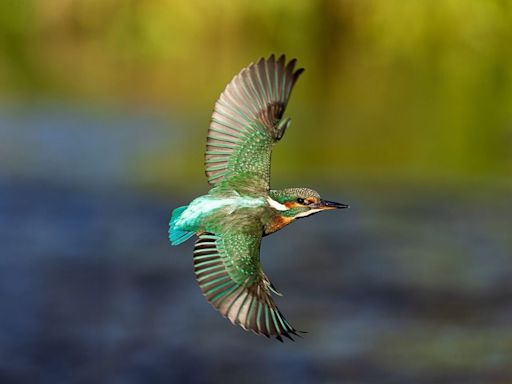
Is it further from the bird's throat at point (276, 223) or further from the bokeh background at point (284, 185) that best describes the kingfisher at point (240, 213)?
the bokeh background at point (284, 185)

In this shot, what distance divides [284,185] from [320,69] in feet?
49.3

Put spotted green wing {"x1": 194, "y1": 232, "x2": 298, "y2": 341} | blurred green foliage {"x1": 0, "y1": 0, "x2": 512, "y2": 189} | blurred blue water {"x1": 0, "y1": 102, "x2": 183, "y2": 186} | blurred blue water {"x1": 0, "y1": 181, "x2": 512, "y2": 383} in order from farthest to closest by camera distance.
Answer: blurred green foliage {"x1": 0, "y1": 0, "x2": 512, "y2": 189} < blurred blue water {"x1": 0, "y1": 102, "x2": 183, "y2": 186} < blurred blue water {"x1": 0, "y1": 181, "x2": 512, "y2": 383} < spotted green wing {"x1": 194, "y1": 232, "x2": 298, "y2": 341}

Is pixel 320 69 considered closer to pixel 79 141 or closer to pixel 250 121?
pixel 79 141

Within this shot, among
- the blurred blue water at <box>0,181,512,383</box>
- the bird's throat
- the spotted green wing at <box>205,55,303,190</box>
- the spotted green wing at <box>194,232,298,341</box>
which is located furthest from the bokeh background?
the bird's throat

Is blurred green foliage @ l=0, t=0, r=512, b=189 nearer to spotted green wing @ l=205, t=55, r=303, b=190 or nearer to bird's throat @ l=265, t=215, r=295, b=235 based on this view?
spotted green wing @ l=205, t=55, r=303, b=190

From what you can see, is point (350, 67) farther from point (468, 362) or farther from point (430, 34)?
point (468, 362)

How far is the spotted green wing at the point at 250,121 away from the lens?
6.77ft

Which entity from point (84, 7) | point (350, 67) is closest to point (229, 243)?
point (84, 7)

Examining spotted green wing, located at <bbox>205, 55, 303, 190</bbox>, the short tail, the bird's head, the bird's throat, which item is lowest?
the short tail

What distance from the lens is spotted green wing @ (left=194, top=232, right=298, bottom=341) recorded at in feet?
5.94

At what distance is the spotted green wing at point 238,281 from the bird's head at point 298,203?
71 mm

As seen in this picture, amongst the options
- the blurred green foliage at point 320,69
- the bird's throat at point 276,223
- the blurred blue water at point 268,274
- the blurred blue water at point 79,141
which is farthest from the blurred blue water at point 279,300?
the bird's throat at point 276,223

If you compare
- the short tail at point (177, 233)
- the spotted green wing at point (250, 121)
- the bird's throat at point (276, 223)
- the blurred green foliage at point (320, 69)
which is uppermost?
the spotted green wing at point (250, 121)

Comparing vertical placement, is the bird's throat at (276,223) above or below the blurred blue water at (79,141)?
above
